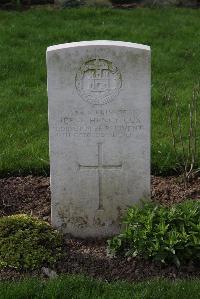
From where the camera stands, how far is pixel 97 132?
5.95 m

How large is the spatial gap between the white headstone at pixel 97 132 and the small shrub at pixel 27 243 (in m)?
0.34

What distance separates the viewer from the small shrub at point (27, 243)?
18.1 ft

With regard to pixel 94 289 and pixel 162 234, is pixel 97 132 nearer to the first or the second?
pixel 162 234

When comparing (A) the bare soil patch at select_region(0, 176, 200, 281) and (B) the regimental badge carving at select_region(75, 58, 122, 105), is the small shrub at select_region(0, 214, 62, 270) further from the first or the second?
(B) the regimental badge carving at select_region(75, 58, 122, 105)

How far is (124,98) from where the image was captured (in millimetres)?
5852

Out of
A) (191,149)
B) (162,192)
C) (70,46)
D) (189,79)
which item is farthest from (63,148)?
(189,79)

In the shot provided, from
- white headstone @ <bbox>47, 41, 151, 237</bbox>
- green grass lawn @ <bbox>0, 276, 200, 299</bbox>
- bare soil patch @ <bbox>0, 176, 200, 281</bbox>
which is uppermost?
white headstone @ <bbox>47, 41, 151, 237</bbox>

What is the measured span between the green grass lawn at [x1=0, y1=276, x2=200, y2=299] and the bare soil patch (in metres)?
0.19

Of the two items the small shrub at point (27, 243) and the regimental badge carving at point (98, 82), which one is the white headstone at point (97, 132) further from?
the small shrub at point (27, 243)

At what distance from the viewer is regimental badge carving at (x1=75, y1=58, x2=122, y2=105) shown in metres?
5.81

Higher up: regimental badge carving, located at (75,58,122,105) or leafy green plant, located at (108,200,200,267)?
regimental badge carving, located at (75,58,122,105)

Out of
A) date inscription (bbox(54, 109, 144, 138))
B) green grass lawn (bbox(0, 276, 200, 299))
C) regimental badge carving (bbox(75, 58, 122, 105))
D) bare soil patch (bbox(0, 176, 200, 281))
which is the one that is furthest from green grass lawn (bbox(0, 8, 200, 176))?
green grass lawn (bbox(0, 276, 200, 299))

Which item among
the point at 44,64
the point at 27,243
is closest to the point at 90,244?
the point at 27,243

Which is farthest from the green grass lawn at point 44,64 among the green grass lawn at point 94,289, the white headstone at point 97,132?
the green grass lawn at point 94,289
